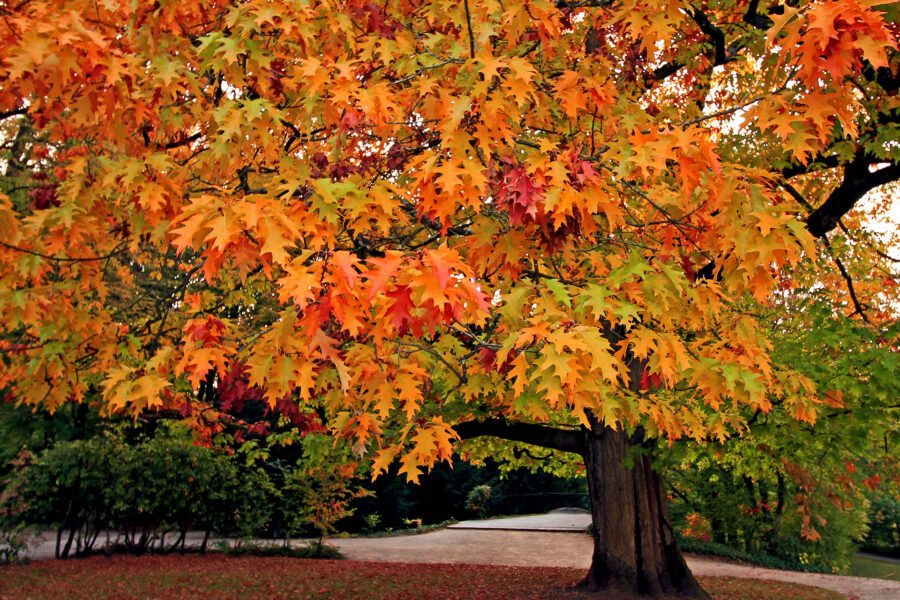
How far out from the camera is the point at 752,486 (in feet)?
55.8

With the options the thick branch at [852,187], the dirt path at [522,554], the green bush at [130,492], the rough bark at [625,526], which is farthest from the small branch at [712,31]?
the green bush at [130,492]

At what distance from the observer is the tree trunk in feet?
29.5

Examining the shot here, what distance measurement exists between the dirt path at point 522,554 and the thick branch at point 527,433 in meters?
5.47

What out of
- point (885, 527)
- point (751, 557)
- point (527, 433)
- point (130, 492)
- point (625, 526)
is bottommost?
point (885, 527)

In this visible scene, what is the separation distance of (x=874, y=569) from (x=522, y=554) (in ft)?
50.1

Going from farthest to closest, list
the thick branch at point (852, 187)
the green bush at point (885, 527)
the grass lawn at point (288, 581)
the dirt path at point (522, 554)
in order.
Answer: the green bush at point (885, 527), the dirt path at point (522, 554), the grass lawn at point (288, 581), the thick branch at point (852, 187)

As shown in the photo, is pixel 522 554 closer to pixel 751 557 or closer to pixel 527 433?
pixel 751 557

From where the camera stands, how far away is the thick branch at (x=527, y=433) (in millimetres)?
9445

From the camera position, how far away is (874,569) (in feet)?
70.7

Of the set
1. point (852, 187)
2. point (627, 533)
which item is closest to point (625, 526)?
point (627, 533)

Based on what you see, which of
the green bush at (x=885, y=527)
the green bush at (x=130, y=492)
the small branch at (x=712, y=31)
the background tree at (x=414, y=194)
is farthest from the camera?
the green bush at (x=885, y=527)

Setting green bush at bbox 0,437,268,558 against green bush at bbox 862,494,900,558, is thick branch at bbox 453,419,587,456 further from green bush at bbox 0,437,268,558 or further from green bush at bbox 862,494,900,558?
green bush at bbox 862,494,900,558

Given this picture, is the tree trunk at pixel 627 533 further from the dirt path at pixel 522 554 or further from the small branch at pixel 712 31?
the small branch at pixel 712 31

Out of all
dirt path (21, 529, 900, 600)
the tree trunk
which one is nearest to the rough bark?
the tree trunk
